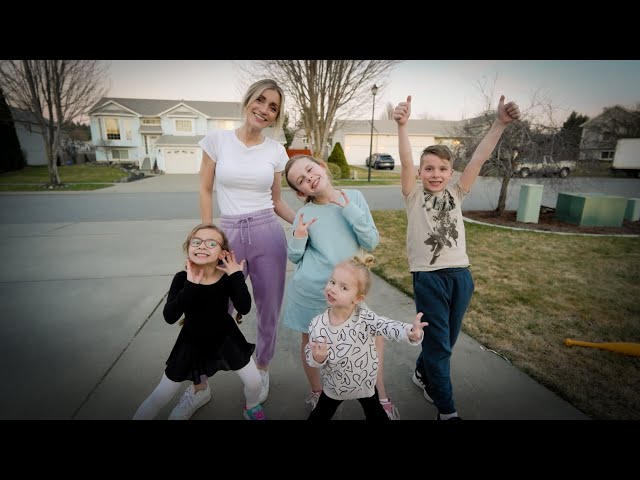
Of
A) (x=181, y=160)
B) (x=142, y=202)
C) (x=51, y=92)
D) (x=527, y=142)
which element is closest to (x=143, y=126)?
(x=181, y=160)

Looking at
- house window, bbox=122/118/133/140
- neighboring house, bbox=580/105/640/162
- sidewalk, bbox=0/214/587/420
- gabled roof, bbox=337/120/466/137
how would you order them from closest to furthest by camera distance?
sidewalk, bbox=0/214/587/420, neighboring house, bbox=580/105/640/162, house window, bbox=122/118/133/140, gabled roof, bbox=337/120/466/137

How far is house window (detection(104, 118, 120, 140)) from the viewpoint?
31094mm

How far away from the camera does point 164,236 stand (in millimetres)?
6770

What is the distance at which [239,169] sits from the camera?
200 centimetres

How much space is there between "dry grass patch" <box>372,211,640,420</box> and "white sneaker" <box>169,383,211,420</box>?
2.30 meters

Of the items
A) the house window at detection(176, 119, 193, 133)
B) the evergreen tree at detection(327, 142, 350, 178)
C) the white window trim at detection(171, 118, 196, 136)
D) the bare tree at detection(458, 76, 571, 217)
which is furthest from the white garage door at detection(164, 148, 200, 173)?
the bare tree at detection(458, 76, 571, 217)

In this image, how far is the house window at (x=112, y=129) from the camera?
102 ft

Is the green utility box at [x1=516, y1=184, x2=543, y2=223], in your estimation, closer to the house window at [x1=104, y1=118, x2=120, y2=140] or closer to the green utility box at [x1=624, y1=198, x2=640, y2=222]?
the green utility box at [x1=624, y1=198, x2=640, y2=222]

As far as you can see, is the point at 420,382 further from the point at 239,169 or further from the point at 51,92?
the point at 51,92

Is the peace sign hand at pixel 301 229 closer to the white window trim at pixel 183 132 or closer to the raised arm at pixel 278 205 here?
the raised arm at pixel 278 205

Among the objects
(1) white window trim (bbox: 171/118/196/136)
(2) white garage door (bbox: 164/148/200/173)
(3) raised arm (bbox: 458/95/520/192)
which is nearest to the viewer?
(3) raised arm (bbox: 458/95/520/192)
